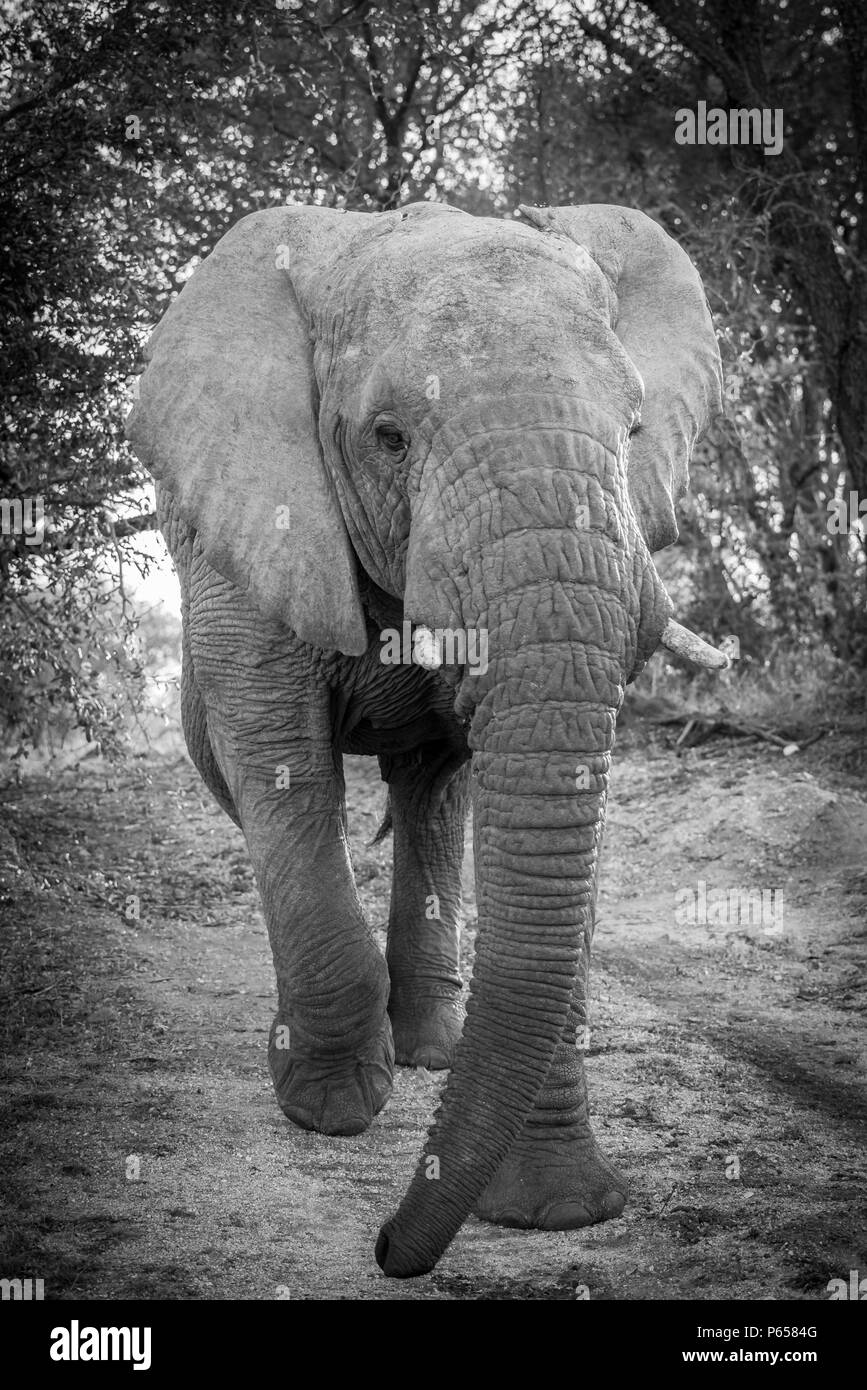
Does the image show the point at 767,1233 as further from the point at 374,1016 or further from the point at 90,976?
the point at 90,976

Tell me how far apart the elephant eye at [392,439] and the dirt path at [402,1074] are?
89.7 inches

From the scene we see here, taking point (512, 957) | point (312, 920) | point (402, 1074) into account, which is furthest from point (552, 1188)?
point (402, 1074)

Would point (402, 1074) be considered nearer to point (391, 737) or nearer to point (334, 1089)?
point (334, 1089)

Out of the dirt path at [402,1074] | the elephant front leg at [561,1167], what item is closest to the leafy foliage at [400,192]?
the dirt path at [402,1074]

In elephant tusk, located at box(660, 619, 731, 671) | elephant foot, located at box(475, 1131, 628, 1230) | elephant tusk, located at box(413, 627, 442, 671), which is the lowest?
elephant foot, located at box(475, 1131, 628, 1230)

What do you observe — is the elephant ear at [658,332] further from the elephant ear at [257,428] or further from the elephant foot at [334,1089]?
the elephant foot at [334,1089]

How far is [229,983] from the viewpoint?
24.5 feet

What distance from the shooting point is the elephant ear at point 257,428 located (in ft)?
15.1

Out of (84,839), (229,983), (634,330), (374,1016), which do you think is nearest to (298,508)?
(634,330)

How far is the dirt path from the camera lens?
13.6 feet

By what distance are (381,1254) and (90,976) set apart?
3.78 meters

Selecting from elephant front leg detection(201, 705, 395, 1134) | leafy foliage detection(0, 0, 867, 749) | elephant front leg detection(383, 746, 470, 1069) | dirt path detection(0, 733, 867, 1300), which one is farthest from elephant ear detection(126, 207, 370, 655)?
leafy foliage detection(0, 0, 867, 749)

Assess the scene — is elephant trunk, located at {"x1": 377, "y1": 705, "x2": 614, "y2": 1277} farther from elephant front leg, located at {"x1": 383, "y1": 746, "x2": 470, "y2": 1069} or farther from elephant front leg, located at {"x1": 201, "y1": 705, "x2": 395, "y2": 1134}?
elephant front leg, located at {"x1": 383, "y1": 746, "x2": 470, "y2": 1069}

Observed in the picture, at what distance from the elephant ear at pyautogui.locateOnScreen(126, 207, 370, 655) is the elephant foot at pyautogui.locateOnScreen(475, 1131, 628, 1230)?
162cm
